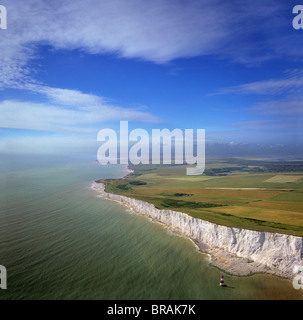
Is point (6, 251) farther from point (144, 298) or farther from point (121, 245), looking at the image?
point (144, 298)

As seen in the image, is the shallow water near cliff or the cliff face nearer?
the shallow water near cliff

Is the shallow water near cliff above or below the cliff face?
below

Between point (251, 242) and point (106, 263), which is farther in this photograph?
point (251, 242)

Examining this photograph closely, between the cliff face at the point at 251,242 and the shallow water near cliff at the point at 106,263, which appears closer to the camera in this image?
the shallow water near cliff at the point at 106,263

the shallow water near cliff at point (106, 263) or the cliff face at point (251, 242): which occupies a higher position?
the cliff face at point (251, 242)
